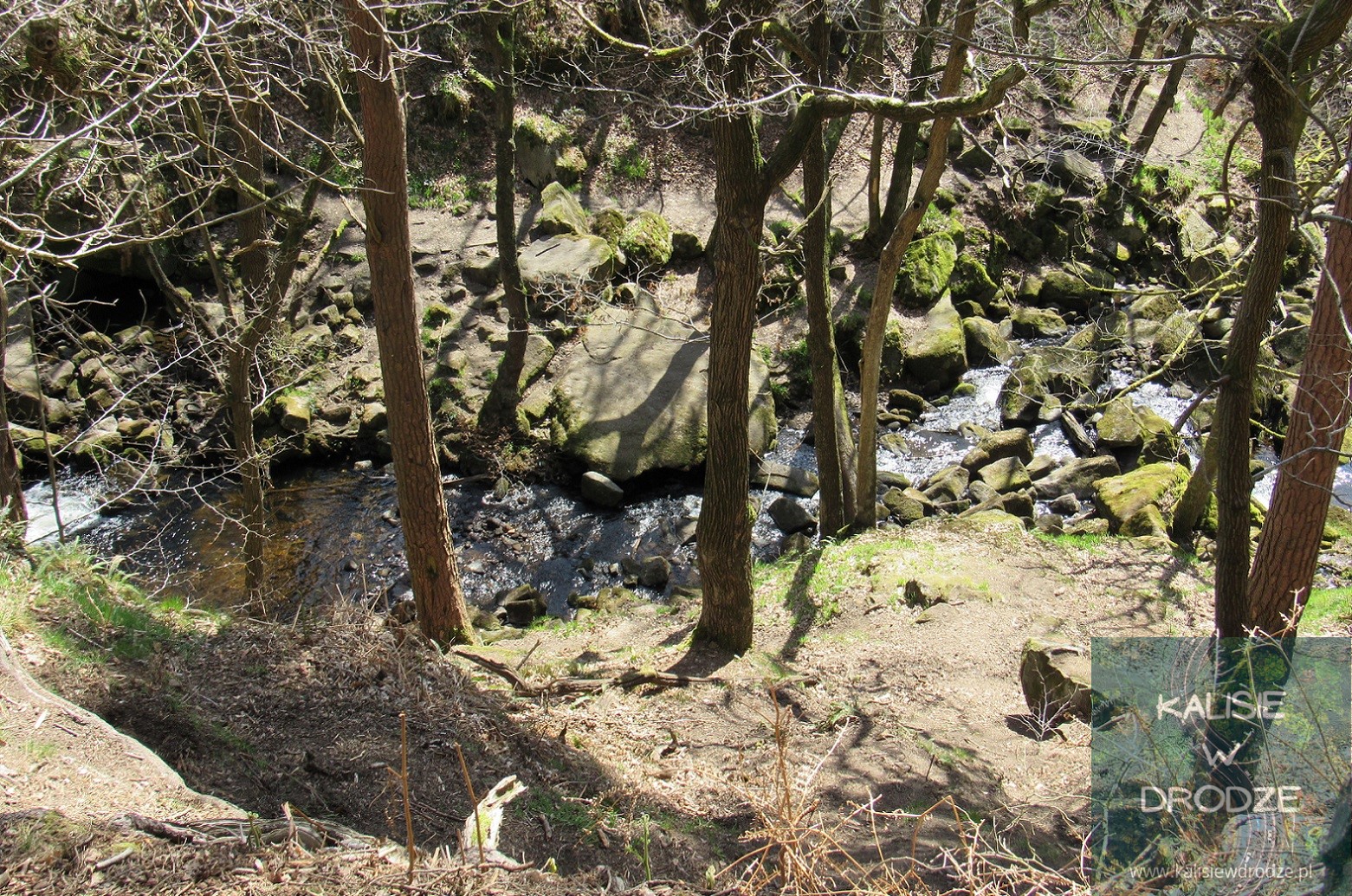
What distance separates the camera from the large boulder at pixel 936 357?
1448 centimetres

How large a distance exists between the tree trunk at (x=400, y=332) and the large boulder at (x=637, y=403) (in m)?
5.03

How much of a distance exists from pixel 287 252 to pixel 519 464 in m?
5.61

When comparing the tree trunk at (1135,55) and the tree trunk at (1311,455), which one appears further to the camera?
the tree trunk at (1135,55)

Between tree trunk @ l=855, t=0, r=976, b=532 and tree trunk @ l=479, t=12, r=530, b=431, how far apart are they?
5225 mm

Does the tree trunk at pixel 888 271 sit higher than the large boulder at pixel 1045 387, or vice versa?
the tree trunk at pixel 888 271

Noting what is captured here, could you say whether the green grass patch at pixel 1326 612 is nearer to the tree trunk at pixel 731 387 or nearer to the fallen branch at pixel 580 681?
the tree trunk at pixel 731 387

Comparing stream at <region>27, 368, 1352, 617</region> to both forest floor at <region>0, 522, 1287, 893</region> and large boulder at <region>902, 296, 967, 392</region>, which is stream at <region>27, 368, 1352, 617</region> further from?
forest floor at <region>0, 522, 1287, 893</region>

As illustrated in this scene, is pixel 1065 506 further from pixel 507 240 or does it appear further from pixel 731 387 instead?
pixel 507 240

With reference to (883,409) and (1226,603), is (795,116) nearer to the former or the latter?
(1226,603)

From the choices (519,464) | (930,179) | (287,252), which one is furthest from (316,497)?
(930,179)

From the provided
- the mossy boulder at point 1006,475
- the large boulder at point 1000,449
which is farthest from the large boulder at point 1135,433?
the mossy boulder at point 1006,475

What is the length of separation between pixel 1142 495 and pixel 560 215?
10.4 metres

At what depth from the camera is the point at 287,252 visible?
7.42 meters

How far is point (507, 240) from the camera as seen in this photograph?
41.1ft
